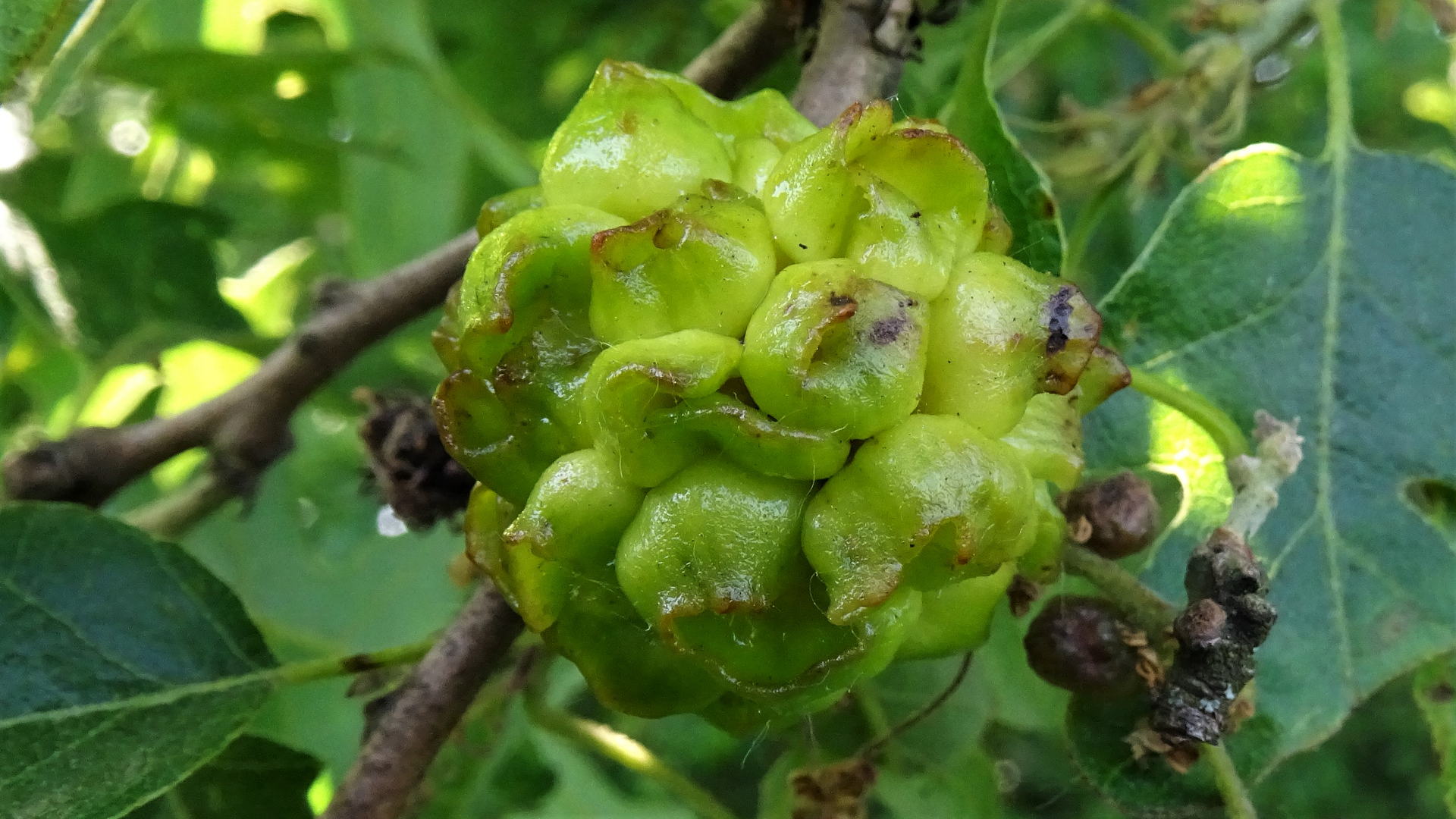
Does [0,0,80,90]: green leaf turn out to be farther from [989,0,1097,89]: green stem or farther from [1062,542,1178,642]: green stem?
[989,0,1097,89]: green stem

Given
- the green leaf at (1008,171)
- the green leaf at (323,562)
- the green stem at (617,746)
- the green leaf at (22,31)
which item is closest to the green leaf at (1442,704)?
the green leaf at (1008,171)

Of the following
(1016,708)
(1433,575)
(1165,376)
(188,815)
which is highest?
(1165,376)

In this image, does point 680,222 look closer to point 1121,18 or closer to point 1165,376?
point 1165,376

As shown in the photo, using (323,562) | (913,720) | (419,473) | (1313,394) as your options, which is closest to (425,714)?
(419,473)

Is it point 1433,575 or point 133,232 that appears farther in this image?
point 133,232

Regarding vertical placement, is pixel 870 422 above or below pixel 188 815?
above

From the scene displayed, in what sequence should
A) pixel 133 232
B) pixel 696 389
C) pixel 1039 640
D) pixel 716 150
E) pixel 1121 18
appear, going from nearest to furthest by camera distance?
pixel 696 389, pixel 716 150, pixel 1039 640, pixel 1121 18, pixel 133 232

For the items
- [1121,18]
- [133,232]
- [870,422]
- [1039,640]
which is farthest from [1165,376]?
[133,232]
